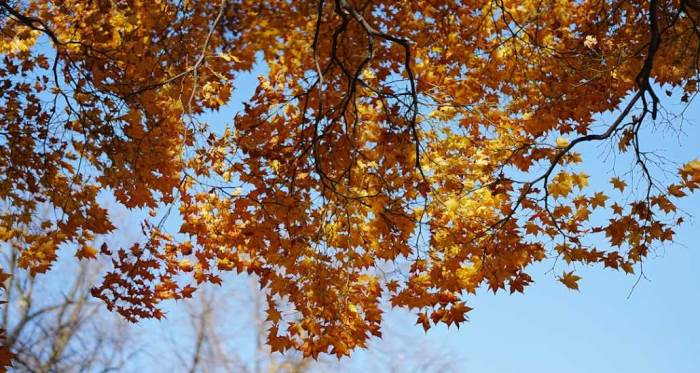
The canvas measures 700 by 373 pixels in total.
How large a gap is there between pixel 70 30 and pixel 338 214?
155 inches

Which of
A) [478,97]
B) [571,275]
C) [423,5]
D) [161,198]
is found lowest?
[571,275]

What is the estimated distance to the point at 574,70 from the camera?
5.98 metres

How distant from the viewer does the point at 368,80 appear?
20.1 ft

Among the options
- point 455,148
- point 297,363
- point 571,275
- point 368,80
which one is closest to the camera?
point 571,275

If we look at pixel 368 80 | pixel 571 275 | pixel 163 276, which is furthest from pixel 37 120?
pixel 571 275

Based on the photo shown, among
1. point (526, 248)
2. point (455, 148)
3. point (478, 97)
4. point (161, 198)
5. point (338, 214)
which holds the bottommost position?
point (526, 248)

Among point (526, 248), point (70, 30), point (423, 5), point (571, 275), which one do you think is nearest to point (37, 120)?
point (70, 30)

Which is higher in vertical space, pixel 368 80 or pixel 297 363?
pixel 297 363

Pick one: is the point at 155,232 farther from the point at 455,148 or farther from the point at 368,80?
the point at 455,148

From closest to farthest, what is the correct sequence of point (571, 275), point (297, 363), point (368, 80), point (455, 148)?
point (571, 275) → point (455, 148) → point (368, 80) → point (297, 363)

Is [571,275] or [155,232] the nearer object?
[571,275]

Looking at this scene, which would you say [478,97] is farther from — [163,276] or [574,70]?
[163,276]

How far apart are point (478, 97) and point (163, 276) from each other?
4006 mm

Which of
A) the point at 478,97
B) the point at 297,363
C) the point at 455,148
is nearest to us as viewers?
the point at 455,148
